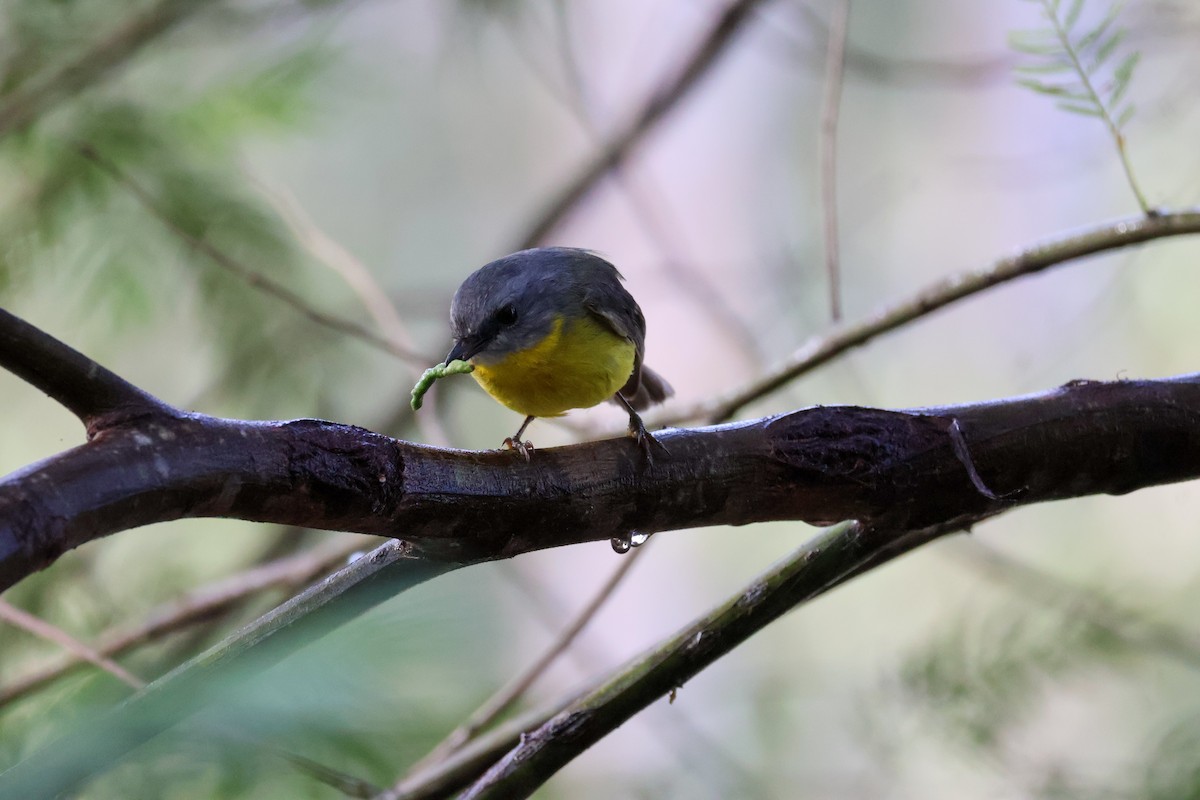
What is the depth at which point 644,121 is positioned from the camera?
276cm

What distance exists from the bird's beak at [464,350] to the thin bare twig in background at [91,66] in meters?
0.98

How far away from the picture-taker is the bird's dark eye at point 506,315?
145 centimetres

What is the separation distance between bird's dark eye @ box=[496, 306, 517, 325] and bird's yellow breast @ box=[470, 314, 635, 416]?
56 mm

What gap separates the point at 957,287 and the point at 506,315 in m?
0.65

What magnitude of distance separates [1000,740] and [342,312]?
7.36 feet

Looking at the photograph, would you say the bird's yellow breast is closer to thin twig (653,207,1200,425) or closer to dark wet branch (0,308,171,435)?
thin twig (653,207,1200,425)

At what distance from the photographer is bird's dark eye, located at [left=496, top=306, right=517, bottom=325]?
1445 millimetres

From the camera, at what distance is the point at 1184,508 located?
10.3 ft

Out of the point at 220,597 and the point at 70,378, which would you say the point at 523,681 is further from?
the point at 70,378

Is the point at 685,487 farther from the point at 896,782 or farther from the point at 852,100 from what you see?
the point at 852,100

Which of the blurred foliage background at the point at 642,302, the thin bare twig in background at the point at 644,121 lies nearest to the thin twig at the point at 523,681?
the blurred foliage background at the point at 642,302

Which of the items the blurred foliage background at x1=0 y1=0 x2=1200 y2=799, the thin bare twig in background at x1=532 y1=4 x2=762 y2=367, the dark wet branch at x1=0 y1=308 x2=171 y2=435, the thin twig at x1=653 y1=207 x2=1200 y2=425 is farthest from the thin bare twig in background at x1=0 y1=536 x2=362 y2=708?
the dark wet branch at x1=0 y1=308 x2=171 y2=435

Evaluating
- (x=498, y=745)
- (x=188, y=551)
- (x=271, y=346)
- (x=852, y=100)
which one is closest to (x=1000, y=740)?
(x=498, y=745)

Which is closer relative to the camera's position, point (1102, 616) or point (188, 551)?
point (1102, 616)
